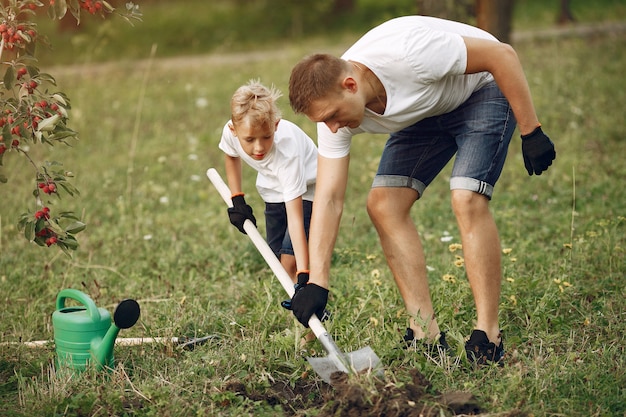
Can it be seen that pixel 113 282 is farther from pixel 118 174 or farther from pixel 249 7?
pixel 249 7

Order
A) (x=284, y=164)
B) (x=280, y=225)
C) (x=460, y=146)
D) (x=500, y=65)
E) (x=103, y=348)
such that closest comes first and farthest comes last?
(x=500, y=65)
(x=103, y=348)
(x=460, y=146)
(x=284, y=164)
(x=280, y=225)

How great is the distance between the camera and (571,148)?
7.27 metres

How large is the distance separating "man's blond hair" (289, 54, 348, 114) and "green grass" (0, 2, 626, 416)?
1112 millimetres

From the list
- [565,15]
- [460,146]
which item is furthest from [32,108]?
[565,15]

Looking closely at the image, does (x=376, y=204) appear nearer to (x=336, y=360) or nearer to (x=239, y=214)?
(x=239, y=214)

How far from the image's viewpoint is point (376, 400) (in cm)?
297

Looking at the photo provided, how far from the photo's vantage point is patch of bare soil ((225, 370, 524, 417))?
2939mm

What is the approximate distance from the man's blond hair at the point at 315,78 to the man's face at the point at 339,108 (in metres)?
0.03

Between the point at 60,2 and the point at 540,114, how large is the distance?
6.01 meters

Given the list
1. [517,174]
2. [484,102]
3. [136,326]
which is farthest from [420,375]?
[517,174]

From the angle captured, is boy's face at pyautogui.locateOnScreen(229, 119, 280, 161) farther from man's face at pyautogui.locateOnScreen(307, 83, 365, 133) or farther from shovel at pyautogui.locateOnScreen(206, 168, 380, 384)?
shovel at pyautogui.locateOnScreen(206, 168, 380, 384)

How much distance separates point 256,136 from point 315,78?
2.09 ft

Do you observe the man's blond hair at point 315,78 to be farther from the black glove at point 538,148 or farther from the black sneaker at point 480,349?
the black sneaker at point 480,349

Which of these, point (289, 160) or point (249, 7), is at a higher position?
point (249, 7)
